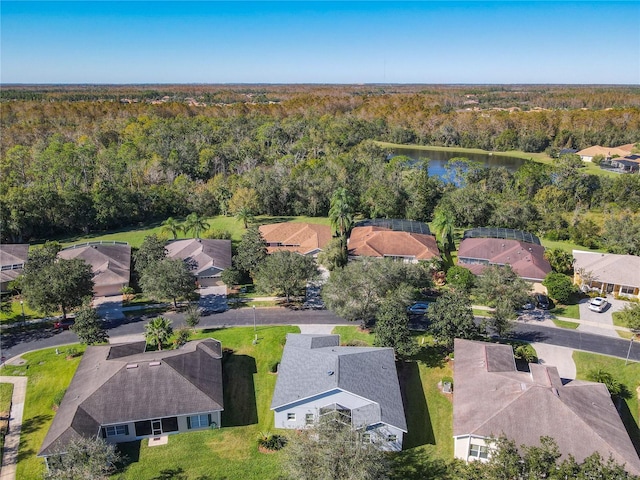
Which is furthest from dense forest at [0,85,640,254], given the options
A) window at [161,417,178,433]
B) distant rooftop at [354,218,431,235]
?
window at [161,417,178,433]

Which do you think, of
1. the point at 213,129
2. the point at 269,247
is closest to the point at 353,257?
the point at 269,247

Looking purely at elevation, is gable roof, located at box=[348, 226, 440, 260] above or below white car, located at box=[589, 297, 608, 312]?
above

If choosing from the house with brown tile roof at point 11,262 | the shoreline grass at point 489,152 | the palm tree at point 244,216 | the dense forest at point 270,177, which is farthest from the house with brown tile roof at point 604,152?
the house with brown tile roof at point 11,262

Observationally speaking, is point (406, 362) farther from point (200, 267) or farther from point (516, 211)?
point (516, 211)

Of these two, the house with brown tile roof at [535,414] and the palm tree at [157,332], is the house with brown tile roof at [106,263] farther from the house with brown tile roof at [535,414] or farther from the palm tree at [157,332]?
the house with brown tile roof at [535,414]

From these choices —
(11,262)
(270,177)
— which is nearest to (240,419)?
(11,262)

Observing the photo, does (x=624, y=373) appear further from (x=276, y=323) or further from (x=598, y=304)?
(x=276, y=323)

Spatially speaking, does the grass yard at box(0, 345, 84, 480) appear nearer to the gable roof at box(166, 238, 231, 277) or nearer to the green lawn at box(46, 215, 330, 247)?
Result: the gable roof at box(166, 238, 231, 277)
